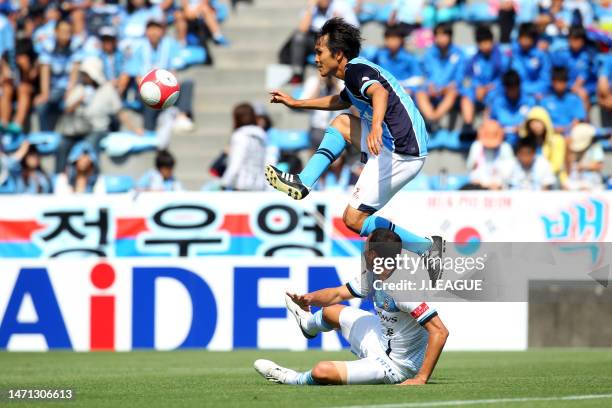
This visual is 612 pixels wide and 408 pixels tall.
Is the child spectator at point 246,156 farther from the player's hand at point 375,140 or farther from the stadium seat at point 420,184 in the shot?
the player's hand at point 375,140

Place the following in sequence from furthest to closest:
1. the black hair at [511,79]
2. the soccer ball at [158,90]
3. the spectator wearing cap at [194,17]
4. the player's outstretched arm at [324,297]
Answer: the spectator wearing cap at [194,17] → the black hair at [511,79] → the soccer ball at [158,90] → the player's outstretched arm at [324,297]

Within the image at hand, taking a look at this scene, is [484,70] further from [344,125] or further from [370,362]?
[370,362]

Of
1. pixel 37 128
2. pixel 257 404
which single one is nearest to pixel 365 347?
pixel 257 404

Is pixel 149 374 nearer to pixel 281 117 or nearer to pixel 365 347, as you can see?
pixel 365 347

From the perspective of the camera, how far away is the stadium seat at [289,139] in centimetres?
1630

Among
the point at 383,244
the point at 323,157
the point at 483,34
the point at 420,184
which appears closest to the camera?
the point at 383,244

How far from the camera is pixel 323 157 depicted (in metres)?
9.57

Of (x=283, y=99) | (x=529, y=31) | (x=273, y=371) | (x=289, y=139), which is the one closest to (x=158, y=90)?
(x=283, y=99)

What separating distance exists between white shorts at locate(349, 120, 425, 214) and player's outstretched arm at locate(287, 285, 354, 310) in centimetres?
133

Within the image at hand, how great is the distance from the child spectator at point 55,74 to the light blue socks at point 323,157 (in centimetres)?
913

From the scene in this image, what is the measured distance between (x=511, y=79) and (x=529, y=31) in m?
1.02

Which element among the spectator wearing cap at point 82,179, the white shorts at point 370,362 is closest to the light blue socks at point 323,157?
the white shorts at point 370,362

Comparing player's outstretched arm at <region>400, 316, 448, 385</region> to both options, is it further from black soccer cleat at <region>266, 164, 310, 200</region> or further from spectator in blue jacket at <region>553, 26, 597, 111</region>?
spectator in blue jacket at <region>553, 26, 597, 111</region>

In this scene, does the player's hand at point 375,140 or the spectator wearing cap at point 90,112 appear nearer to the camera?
the player's hand at point 375,140
